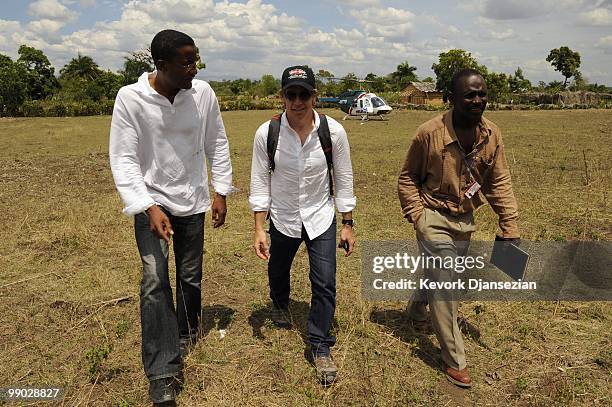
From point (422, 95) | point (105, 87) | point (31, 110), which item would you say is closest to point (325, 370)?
point (31, 110)

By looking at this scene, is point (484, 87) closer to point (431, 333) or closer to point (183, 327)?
point (431, 333)

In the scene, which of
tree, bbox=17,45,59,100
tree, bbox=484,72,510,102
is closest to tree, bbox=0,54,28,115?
tree, bbox=17,45,59,100

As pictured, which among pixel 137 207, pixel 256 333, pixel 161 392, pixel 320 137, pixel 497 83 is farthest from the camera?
pixel 497 83

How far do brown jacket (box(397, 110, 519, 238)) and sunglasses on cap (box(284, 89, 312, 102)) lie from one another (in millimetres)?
824

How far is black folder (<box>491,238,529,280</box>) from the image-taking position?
9.79 ft

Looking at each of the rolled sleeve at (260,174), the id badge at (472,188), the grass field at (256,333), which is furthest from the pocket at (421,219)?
the rolled sleeve at (260,174)

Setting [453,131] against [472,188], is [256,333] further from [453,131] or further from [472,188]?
[453,131]

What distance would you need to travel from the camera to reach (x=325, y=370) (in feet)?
9.77

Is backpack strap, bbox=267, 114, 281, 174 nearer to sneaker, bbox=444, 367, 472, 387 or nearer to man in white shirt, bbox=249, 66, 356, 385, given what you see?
man in white shirt, bbox=249, 66, 356, 385

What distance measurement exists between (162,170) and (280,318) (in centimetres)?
162

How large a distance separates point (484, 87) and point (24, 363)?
365 cm

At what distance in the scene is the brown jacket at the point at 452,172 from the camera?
3047 millimetres

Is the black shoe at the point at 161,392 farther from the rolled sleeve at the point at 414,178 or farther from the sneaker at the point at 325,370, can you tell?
the rolled sleeve at the point at 414,178

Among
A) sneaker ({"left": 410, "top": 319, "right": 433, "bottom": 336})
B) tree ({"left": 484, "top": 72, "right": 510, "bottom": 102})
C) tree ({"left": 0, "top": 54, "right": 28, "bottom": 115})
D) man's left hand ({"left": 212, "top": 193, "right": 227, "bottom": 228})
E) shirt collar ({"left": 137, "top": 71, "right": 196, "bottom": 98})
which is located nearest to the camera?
shirt collar ({"left": 137, "top": 71, "right": 196, "bottom": 98})
